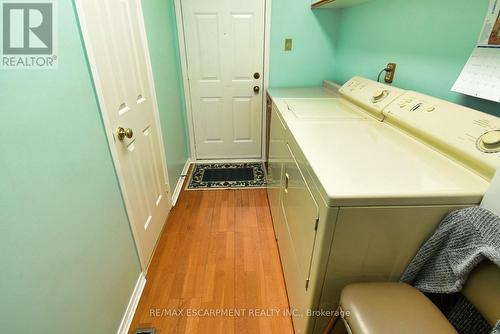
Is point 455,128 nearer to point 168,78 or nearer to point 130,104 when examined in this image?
point 130,104

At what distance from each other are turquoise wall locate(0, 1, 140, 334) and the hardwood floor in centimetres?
33

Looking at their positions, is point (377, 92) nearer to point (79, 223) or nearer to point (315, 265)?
point (315, 265)

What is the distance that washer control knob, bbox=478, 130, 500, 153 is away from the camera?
0.84 meters

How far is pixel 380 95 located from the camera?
1.57 m

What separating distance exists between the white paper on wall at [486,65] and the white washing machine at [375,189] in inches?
3.4

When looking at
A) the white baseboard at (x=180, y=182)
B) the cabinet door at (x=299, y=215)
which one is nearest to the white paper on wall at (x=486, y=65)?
the cabinet door at (x=299, y=215)

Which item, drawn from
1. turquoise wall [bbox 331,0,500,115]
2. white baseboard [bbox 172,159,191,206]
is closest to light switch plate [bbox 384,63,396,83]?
turquoise wall [bbox 331,0,500,115]

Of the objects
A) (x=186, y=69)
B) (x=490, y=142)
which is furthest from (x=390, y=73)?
(x=186, y=69)

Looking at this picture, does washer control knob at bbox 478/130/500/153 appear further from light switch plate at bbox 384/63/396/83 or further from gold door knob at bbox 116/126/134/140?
gold door knob at bbox 116/126/134/140

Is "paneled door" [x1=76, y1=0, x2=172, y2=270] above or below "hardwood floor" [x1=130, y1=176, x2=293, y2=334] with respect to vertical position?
above

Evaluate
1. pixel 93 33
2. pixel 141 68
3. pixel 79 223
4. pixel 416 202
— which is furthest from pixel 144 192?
pixel 416 202

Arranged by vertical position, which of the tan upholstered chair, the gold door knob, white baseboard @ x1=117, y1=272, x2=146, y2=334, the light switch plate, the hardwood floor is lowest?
the hardwood floor

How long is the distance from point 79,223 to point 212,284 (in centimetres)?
93

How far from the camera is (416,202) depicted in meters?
0.79
